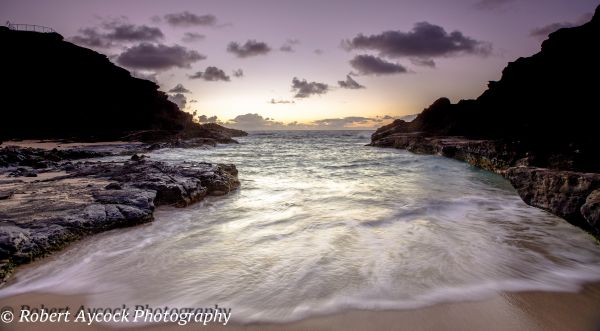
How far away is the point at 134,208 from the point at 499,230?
7.66 m

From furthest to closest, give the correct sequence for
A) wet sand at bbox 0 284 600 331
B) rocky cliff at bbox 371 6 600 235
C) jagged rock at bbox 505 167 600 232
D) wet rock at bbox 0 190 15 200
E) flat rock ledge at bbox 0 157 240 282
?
wet rock at bbox 0 190 15 200
rocky cliff at bbox 371 6 600 235
jagged rock at bbox 505 167 600 232
flat rock ledge at bbox 0 157 240 282
wet sand at bbox 0 284 600 331

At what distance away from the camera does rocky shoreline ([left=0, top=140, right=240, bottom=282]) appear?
4484 mm

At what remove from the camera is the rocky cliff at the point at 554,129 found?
17.6 feet

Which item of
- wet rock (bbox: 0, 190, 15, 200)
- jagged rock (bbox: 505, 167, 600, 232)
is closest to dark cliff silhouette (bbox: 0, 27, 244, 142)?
wet rock (bbox: 0, 190, 15, 200)

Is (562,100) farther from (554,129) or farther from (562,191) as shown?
(562,191)

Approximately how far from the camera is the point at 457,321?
10.0 ft

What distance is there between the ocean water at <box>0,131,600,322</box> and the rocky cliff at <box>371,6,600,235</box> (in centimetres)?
87

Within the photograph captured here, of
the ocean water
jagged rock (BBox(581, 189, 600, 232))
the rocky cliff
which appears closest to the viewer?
the ocean water

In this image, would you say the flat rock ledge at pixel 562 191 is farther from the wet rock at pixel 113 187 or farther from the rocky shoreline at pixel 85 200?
the wet rock at pixel 113 187

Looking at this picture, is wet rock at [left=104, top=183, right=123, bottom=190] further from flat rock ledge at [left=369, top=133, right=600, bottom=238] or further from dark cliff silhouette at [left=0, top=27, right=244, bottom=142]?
dark cliff silhouette at [left=0, top=27, right=244, bottom=142]

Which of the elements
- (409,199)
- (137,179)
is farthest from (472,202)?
(137,179)

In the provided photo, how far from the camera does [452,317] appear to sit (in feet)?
10.3

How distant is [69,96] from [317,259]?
55.9 m

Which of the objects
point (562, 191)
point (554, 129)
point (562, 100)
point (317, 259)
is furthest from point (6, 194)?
point (562, 100)
